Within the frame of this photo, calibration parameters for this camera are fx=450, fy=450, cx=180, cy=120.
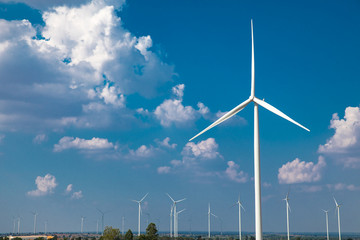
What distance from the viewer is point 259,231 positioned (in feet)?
187

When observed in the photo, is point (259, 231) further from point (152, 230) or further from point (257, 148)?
point (152, 230)

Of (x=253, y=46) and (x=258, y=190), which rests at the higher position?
(x=253, y=46)

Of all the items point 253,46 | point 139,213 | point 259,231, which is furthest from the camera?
point 139,213

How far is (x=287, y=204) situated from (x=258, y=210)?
379ft

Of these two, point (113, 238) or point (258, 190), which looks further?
point (113, 238)

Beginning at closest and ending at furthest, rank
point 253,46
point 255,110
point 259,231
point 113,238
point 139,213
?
point 259,231, point 255,110, point 253,46, point 113,238, point 139,213

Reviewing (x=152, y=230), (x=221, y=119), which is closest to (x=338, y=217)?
(x=152, y=230)

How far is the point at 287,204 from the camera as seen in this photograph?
167 m

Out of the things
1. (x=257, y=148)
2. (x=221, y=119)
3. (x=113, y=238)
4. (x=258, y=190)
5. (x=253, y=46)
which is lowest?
(x=113, y=238)

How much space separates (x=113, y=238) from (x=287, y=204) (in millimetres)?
65421

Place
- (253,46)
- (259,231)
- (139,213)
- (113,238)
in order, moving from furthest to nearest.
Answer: (139,213), (113,238), (253,46), (259,231)

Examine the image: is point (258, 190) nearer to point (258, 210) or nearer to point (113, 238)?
point (258, 210)

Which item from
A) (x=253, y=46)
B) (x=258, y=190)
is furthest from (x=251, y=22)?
(x=258, y=190)

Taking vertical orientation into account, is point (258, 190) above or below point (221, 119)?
below
